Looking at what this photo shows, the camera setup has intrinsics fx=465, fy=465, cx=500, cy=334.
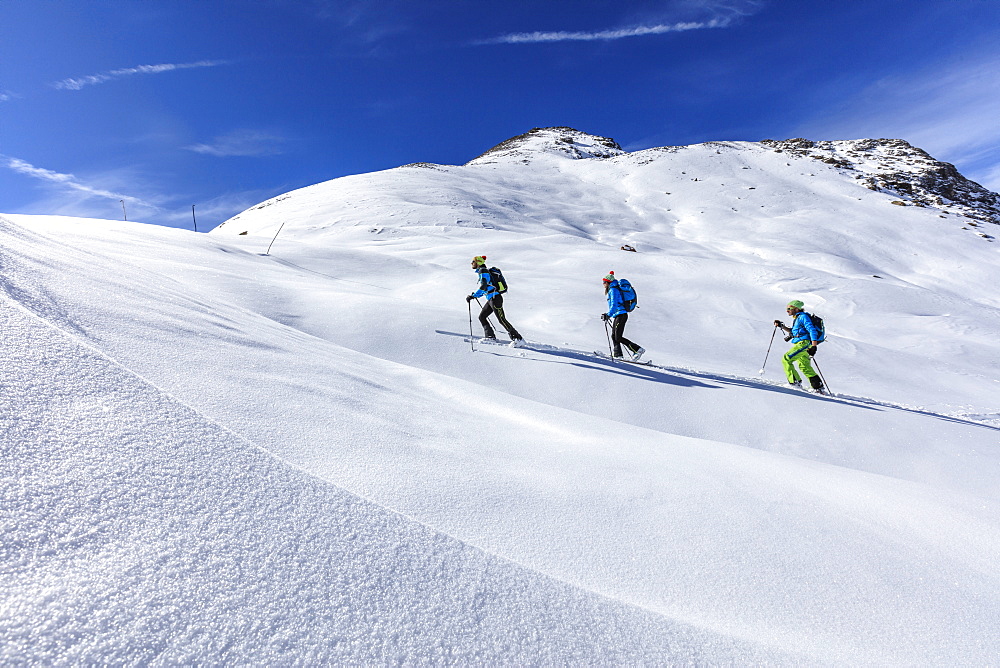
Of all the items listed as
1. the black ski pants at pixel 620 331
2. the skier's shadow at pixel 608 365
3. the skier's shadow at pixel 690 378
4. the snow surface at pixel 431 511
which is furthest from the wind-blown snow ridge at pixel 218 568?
the black ski pants at pixel 620 331

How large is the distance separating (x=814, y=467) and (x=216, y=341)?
550 cm

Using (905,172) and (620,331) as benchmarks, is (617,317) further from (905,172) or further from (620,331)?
(905,172)

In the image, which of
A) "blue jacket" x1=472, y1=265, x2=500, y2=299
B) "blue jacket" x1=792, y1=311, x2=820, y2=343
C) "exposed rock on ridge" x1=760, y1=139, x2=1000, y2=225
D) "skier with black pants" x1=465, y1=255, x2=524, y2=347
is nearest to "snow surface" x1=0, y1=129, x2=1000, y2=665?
"blue jacket" x1=792, y1=311, x2=820, y2=343

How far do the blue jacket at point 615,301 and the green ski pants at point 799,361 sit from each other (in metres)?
3.21

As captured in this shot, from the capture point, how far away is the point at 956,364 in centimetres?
1275

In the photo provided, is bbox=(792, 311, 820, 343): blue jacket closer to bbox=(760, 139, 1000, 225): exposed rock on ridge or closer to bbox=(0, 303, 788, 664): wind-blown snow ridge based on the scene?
bbox=(0, 303, 788, 664): wind-blown snow ridge

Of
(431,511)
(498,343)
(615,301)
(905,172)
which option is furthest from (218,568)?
(905,172)

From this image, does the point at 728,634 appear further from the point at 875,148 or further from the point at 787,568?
the point at 875,148

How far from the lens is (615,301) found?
9227 millimetres

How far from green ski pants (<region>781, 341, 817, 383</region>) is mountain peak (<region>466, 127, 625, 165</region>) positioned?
68.8m

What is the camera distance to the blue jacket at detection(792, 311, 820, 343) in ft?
27.7

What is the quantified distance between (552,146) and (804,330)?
86080mm

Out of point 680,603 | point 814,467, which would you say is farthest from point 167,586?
point 814,467

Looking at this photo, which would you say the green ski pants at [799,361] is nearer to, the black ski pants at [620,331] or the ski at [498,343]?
the black ski pants at [620,331]
